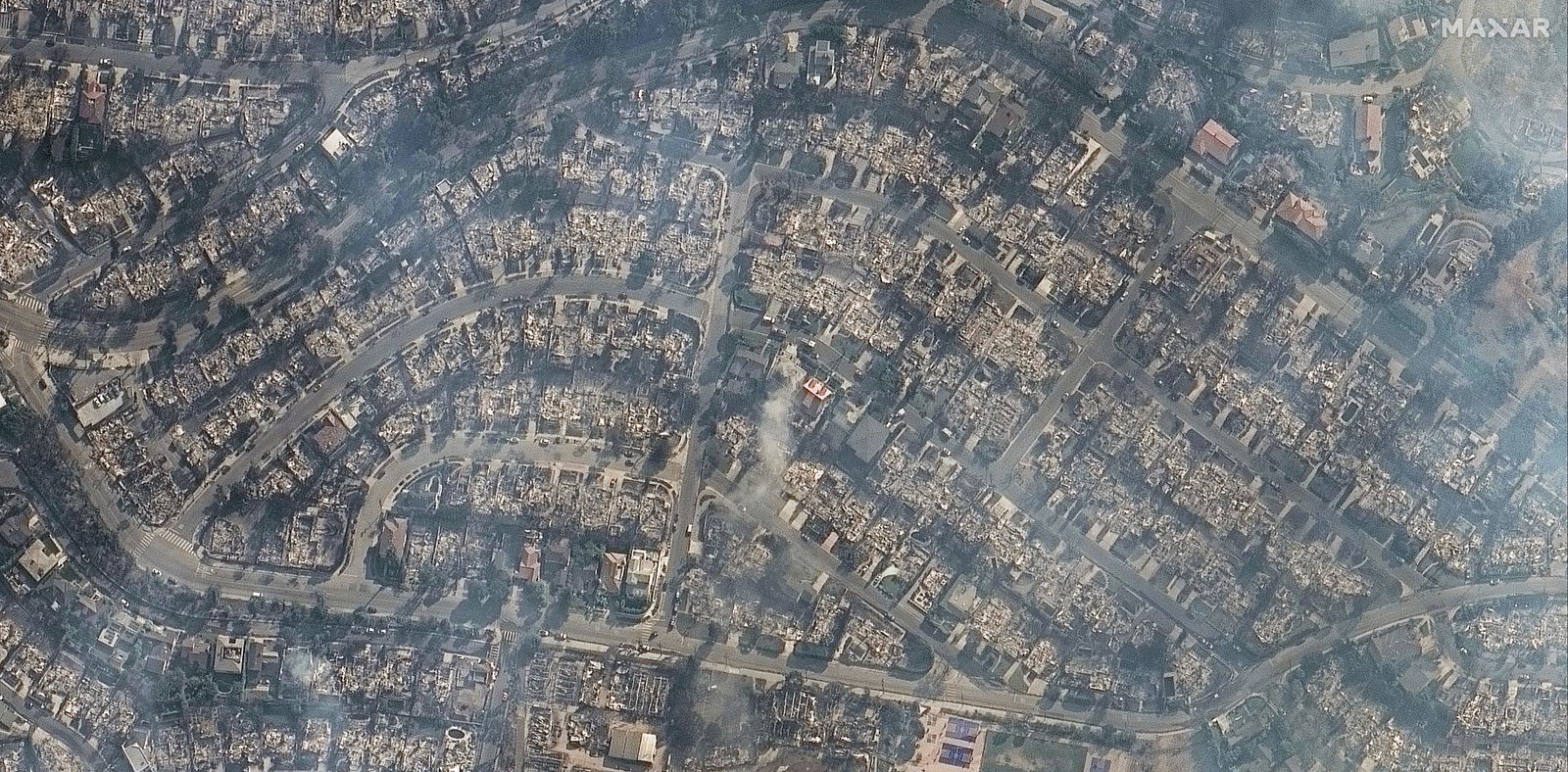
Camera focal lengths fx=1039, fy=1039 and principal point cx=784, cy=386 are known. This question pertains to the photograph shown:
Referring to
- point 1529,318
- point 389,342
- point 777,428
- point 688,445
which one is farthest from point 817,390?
point 1529,318

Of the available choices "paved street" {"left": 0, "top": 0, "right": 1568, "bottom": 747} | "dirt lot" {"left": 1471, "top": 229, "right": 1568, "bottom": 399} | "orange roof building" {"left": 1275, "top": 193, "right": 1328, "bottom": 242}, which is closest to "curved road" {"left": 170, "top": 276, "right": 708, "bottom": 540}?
"paved street" {"left": 0, "top": 0, "right": 1568, "bottom": 747}

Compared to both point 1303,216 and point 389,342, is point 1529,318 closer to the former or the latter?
point 1303,216

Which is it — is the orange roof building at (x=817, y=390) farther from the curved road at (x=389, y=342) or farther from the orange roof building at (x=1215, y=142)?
the orange roof building at (x=1215, y=142)

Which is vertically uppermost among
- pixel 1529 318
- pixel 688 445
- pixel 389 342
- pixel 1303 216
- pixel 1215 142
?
pixel 1215 142

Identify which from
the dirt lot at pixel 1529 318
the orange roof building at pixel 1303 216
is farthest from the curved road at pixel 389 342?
the dirt lot at pixel 1529 318

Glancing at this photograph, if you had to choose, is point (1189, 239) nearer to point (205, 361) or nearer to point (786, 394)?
point (786, 394)
